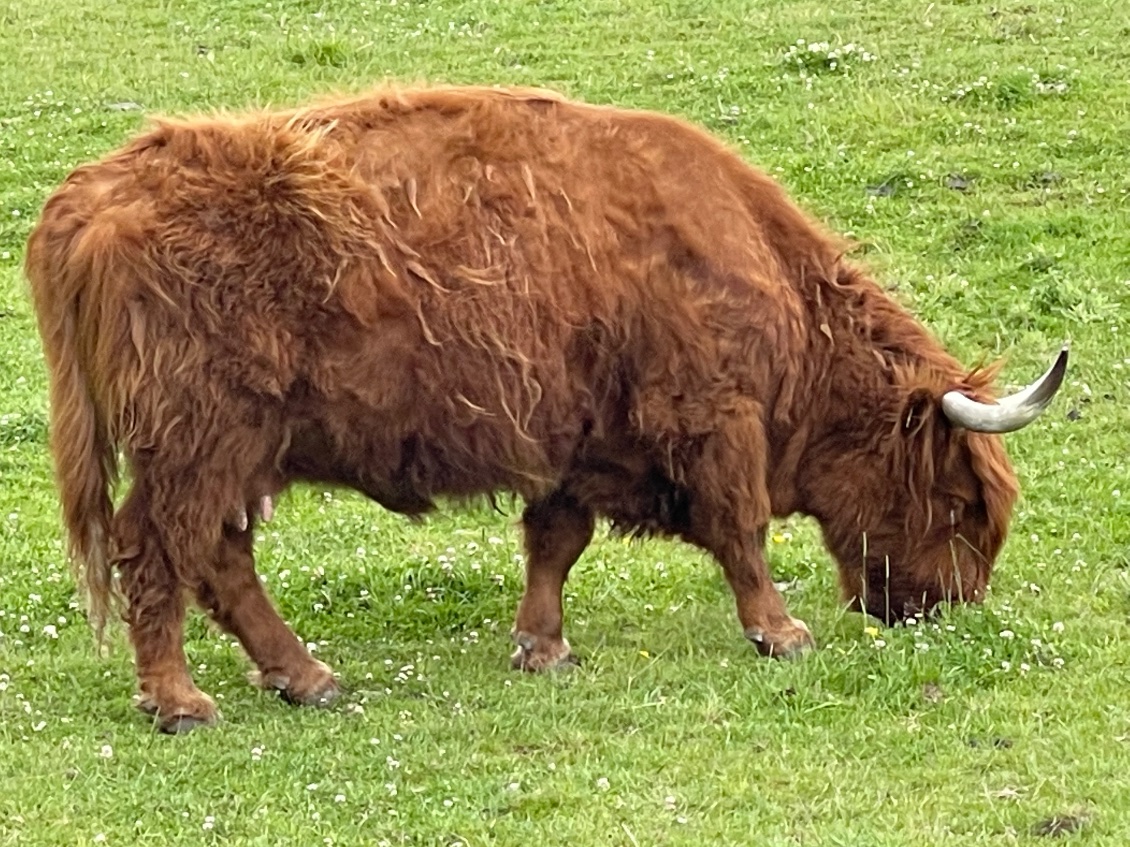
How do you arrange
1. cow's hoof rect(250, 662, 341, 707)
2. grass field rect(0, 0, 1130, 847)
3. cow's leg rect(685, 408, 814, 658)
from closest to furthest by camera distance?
grass field rect(0, 0, 1130, 847) → cow's hoof rect(250, 662, 341, 707) → cow's leg rect(685, 408, 814, 658)

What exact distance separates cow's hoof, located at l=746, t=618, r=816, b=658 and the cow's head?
499 mm

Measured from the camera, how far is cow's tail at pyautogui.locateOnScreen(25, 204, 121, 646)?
5711mm

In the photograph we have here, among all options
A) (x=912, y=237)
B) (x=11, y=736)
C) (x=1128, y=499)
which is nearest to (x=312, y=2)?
(x=912, y=237)

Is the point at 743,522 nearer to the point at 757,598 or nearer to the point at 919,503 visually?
the point at 757,598

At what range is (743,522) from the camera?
6.45 m

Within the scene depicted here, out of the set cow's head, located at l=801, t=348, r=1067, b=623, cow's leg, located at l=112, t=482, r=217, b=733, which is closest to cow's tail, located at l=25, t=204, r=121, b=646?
cow's leg, located at l=112, t=482, r=217, b=733

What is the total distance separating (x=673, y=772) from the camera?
5137 millimetres

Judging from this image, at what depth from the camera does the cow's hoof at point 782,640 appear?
6.42 meters

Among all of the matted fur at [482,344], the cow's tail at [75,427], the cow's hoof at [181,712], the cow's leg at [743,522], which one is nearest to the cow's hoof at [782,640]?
the cow's leg at [743,522]

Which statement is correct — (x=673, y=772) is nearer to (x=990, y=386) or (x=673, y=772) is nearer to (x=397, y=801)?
(x=397, y=801)

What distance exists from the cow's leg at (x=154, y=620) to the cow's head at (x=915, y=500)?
2307mm

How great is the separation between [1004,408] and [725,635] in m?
1.22

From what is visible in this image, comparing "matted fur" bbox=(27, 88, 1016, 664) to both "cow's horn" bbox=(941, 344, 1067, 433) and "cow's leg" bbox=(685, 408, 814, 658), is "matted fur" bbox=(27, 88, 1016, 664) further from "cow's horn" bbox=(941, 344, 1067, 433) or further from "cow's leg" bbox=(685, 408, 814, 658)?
"cow's horn" bbox=(941, 344, 1067, 433)

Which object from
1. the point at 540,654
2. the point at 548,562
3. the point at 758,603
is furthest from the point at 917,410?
the point at 540,654
